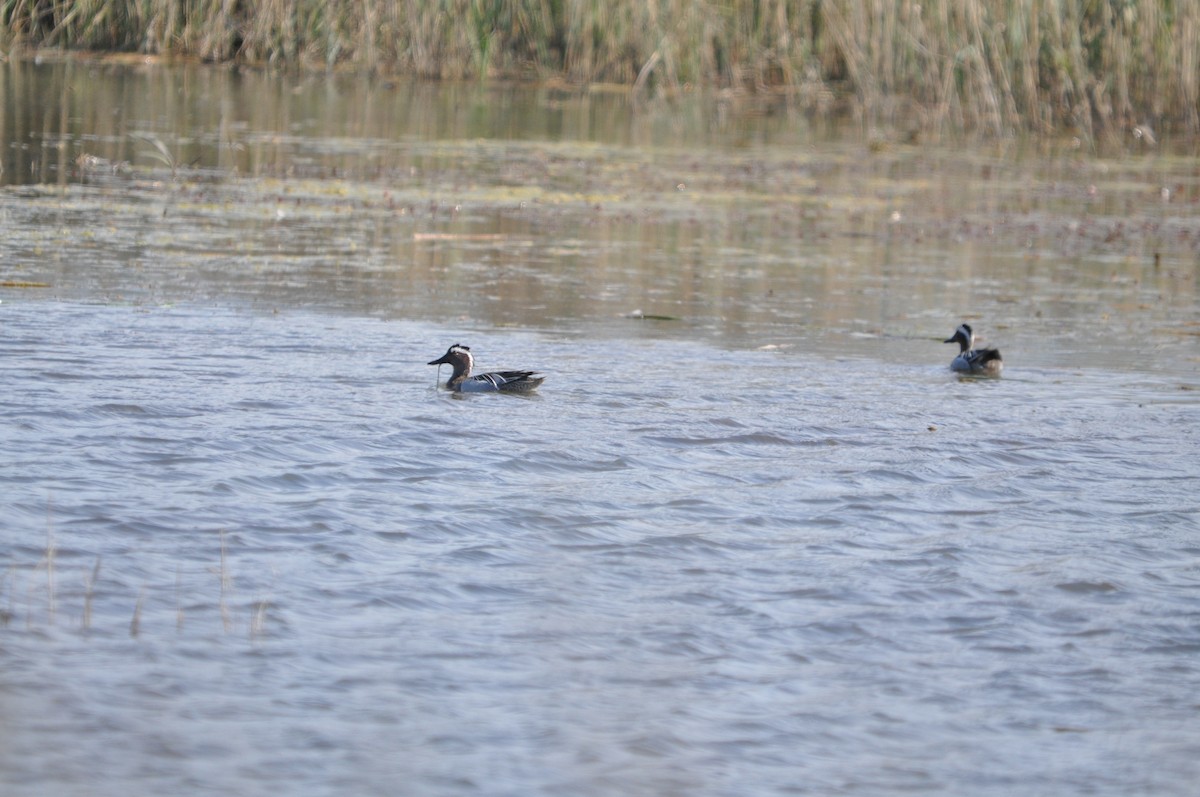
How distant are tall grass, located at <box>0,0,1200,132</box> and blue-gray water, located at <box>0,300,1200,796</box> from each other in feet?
41.3

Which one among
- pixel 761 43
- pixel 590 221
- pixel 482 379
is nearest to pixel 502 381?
pixel 482 379

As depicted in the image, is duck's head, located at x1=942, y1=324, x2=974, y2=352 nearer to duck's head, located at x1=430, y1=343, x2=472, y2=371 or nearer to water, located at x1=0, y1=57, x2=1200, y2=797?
water, located at x1=0, y1=57, x2=1200, y2=797

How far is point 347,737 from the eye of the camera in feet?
14.1

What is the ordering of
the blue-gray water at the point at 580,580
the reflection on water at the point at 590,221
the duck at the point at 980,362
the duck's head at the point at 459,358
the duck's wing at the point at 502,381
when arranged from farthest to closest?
the reflection on water at the point at 590,221
the duck at the point at 980,362
the duck's head at the point at 459,358
the duck's wing at the point at 502,381
the blue-gray water at the point at 580,580

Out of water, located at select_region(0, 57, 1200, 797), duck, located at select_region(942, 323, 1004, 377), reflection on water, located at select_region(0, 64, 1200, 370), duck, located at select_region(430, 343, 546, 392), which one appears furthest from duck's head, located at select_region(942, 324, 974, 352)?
duck, located at select_region(430, 343, 546, 392)

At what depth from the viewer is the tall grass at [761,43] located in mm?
20609

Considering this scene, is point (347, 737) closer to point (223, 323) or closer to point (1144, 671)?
point (1144, 671)

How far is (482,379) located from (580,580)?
2.77 metres

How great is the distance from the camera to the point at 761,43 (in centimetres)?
2497

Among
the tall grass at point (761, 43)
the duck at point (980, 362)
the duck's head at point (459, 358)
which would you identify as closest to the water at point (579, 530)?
the duck at point (980, 362)

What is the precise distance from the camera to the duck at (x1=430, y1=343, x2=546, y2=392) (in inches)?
324

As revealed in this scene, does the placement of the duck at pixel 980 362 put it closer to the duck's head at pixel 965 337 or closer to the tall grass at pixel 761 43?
the duck's head at pixel 965 337

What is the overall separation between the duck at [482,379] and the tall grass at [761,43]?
13.1 meters

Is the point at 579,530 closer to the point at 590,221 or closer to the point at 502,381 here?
the point at 502,381
